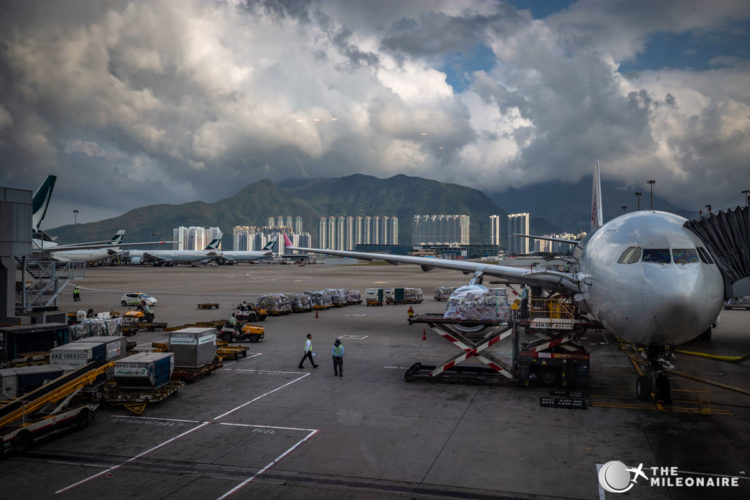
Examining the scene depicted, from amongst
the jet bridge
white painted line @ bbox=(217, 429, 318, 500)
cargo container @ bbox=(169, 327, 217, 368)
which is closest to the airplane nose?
the jet bridge

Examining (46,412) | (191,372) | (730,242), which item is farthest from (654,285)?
(46,412)

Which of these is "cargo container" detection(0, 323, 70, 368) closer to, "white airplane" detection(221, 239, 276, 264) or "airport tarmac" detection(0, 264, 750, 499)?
"airport tarmac" detection(0, 264, 750, 499)

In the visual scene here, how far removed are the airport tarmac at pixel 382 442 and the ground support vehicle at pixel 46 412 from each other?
14.9 inches

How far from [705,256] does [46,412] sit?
19.1 m

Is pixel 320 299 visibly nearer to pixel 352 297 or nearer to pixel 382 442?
pixel 352 297

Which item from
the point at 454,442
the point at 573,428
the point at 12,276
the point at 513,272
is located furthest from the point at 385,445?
the point at 12,276

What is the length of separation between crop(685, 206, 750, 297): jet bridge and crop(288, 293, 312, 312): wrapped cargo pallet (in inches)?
1270

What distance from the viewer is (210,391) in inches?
703

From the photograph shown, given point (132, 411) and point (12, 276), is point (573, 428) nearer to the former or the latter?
point (132, 411)

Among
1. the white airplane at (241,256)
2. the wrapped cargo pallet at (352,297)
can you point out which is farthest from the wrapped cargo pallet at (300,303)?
the white airplane at (241,256)

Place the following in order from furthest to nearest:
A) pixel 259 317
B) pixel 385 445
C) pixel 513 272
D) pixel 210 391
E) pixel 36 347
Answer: pixel 259 317, pixel 513 272, pixel 36 347, pixel 210 391, pixel 385 445

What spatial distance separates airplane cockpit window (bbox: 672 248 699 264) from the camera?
1273 cm

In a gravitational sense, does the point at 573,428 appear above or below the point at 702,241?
below

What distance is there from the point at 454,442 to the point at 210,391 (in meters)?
9.89
